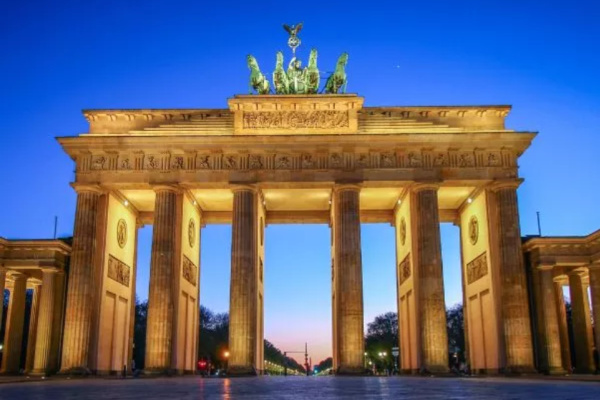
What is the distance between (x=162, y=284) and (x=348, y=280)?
10358 mm

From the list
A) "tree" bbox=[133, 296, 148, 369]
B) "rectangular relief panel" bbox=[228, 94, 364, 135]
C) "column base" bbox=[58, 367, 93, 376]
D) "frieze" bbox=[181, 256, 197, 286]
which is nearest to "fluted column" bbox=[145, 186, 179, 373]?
"frieze" bbox=[181, 256, 197, 286]

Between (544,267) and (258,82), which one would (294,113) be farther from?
(544,267)

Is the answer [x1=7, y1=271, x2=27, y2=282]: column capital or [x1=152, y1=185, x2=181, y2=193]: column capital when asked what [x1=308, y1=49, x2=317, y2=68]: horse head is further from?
[x1=7, y1=271, x2=27, y2=282]: column capital

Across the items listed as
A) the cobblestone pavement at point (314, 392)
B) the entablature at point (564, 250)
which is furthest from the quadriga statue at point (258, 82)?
the cobblestone pavement at point (314, 392)

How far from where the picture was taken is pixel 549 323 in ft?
121

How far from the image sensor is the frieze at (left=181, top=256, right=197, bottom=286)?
39831 mm

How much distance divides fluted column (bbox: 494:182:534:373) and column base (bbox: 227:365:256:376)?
44.9 feet

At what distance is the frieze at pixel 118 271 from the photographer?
1534 inches

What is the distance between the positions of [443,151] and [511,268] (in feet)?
25.1

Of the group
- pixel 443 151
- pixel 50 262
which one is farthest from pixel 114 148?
pixel 443 151

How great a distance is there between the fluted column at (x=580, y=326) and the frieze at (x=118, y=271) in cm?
2897

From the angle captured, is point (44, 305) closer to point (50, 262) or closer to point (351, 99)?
point (50, 262)

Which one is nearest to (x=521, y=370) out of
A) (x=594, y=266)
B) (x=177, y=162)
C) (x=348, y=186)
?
(x=594, y=266)

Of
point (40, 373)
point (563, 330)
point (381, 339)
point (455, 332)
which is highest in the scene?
point (455, 332)
